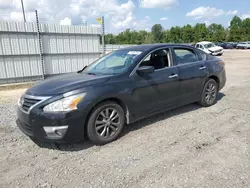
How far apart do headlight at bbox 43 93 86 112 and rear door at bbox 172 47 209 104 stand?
2317 millimetres

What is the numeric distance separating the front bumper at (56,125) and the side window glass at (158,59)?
178 cm

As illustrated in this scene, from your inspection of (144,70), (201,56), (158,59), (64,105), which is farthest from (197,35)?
(64,105)

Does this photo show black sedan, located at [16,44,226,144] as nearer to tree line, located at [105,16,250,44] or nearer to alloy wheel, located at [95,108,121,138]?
alloy wheel, located at [95,108,121,138]

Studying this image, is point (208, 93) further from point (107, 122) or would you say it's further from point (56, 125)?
point (56, 125)

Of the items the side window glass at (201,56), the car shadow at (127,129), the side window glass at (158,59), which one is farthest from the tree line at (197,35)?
the side window glass at (158,59)

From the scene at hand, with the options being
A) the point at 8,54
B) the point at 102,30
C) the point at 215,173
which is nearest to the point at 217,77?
the point at 215,173

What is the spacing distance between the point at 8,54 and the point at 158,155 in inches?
314

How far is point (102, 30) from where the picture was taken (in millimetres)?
10586

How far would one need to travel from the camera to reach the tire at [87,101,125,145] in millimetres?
3215

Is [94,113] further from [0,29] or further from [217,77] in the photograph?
[0,29]

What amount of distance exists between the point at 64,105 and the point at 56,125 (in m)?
0.31

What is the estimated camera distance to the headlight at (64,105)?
2.96 m

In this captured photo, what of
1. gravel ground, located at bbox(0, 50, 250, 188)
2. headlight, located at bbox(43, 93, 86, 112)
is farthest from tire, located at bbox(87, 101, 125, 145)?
headlight, located at bbox(43, 93, 86, 112)

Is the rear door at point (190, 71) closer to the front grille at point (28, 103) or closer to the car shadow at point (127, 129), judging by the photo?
the car shadow at point (127, 129)
